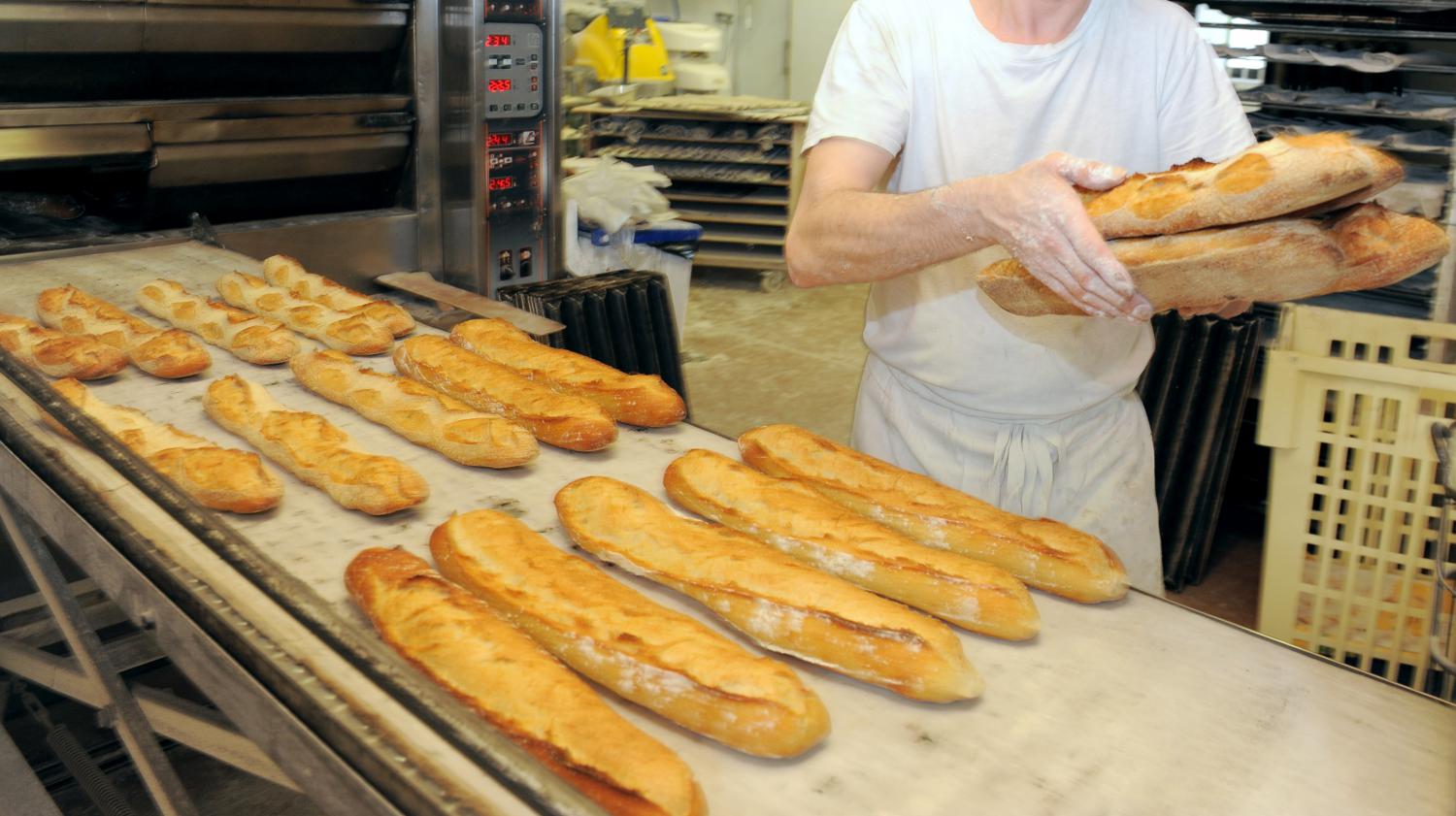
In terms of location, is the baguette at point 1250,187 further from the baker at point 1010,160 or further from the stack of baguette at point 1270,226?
the baker at point 1010,160

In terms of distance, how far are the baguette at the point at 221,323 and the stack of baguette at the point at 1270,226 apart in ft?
4.20

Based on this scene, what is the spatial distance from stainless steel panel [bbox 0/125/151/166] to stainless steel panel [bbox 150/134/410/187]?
62mm

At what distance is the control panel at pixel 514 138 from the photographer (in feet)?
9.26

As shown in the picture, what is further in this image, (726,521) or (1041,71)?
(1041,71)

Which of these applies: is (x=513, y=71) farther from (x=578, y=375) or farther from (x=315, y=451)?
(x=315, y=451)

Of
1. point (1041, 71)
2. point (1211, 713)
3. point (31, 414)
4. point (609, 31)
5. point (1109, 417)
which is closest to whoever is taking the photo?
point (1211, 713)

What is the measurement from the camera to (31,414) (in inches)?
58.3

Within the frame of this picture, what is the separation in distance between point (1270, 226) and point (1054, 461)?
67 cm

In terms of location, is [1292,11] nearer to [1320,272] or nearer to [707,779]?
[1320,272]

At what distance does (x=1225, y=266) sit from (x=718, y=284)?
20.3 ft

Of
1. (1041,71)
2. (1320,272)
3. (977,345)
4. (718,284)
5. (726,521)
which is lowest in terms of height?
(718,284)

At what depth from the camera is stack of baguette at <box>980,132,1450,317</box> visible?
3.47ft

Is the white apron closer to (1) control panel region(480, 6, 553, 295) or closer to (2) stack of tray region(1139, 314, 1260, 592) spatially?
(1) control panel region(480, 6, 553, 295)

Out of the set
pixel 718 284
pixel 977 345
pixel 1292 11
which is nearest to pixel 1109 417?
pixel 977 345
